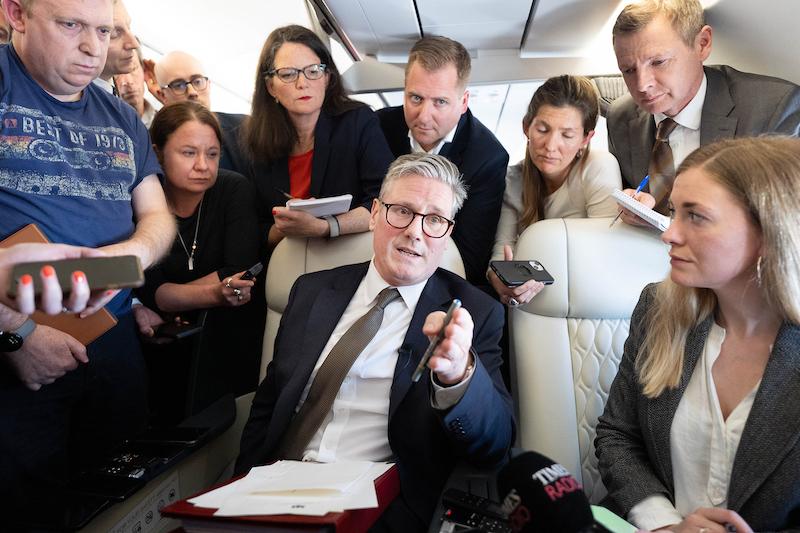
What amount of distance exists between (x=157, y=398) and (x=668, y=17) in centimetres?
242

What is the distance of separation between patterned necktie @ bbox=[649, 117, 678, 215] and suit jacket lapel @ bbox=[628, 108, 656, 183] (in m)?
0.03

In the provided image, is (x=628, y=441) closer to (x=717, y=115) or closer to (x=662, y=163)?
(x=662, y=163)

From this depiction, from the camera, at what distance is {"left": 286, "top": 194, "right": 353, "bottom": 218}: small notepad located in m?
2.07

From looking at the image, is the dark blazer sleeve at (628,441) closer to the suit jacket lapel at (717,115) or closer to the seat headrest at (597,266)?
the seat headrest at (597,266)

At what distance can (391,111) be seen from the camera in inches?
117

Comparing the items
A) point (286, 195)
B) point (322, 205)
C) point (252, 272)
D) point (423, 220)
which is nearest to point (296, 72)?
point (286, 195)

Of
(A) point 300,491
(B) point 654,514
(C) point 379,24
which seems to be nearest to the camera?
(A) point 300,491

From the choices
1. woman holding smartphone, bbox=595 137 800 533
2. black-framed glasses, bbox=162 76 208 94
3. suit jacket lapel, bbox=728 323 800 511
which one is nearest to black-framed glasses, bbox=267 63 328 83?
black-framed glasses, bbox=162 76 208 94

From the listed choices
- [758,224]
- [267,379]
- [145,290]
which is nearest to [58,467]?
[267,379]

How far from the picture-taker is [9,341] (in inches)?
66.7

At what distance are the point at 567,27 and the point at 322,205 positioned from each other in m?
2.11

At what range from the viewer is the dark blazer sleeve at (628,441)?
1607 mm

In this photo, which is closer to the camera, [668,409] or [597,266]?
[668,409]

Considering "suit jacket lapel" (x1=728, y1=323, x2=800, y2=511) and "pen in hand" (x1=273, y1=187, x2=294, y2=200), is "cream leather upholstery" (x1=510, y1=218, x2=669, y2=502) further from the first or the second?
"pen in hand" (x1=273, y1=187, x2=294, y2=200)
